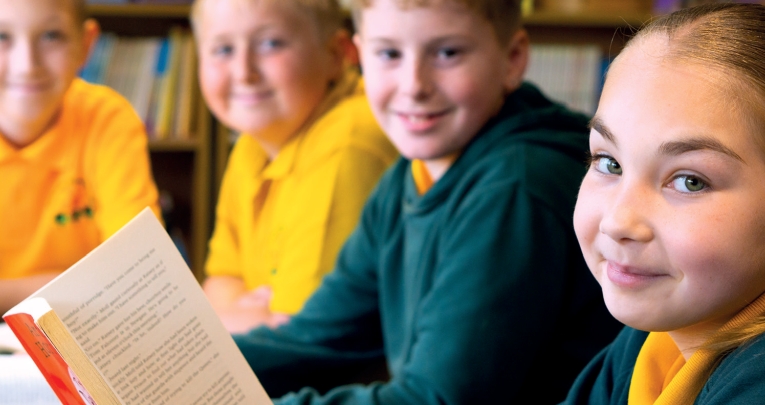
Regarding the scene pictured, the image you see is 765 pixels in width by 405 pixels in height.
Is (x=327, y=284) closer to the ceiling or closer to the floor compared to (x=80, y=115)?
closer to the floor

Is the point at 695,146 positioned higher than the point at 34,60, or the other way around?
the point at 34,60

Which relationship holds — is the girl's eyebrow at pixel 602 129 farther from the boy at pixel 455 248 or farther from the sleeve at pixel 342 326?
the sleeve at pixel 342 326

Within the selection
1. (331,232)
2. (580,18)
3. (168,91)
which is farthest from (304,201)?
(580,18)

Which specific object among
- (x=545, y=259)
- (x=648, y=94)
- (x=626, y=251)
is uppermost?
(x=648, y=94)

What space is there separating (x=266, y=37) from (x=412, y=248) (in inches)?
19.5

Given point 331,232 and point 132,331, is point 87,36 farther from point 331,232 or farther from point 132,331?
point 132,331

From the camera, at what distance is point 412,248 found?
108cm

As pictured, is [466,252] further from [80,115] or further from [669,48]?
[80,115]

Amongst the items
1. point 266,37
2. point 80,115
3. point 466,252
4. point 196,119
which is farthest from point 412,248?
point 196,119

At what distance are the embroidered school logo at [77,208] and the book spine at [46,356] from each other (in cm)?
75

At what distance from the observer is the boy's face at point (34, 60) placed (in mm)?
1240

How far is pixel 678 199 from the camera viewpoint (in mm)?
559

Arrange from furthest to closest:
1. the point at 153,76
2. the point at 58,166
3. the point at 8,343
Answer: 1. the point at 153,76
2. the point at 58,166
3. the point at 8,343

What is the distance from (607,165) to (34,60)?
0.96 m
